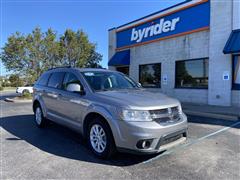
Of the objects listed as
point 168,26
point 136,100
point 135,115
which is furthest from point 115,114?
point 168,26

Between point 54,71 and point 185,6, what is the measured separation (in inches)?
363

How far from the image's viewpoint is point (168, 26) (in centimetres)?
1335

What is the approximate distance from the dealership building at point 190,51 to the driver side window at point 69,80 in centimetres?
769

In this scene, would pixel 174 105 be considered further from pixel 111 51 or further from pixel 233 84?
pixel 111 51

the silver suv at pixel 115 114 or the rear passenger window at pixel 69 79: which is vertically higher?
the rear passenger window at pixel 69 79

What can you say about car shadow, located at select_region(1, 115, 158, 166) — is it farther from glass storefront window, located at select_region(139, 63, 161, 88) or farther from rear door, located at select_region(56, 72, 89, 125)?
glass storefront window, located at select_region(139, 63, 161, 88)

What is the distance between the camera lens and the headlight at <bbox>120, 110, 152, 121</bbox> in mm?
3736

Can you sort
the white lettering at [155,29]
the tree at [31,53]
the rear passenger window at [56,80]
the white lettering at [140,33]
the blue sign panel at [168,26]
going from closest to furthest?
the rear passenger window at [56,80] < the blue sign panel at [168,26] < the white lettering at [155,29] < the white lettering at [140,33] < the tree at [31,53]

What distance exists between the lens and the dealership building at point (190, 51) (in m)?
10.4

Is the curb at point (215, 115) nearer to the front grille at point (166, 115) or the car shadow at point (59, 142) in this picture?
the front grille at point (166, 115)

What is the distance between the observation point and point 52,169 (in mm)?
3730

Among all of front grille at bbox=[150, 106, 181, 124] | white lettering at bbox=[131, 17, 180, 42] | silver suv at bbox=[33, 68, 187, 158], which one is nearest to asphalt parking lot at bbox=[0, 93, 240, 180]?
silver suv at bbox=[33, 68, 187, 158]

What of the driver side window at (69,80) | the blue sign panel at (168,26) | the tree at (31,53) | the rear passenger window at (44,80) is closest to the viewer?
the driver side window at (69,80)

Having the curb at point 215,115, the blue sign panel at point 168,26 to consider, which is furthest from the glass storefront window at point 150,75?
the curb at point 215,115
